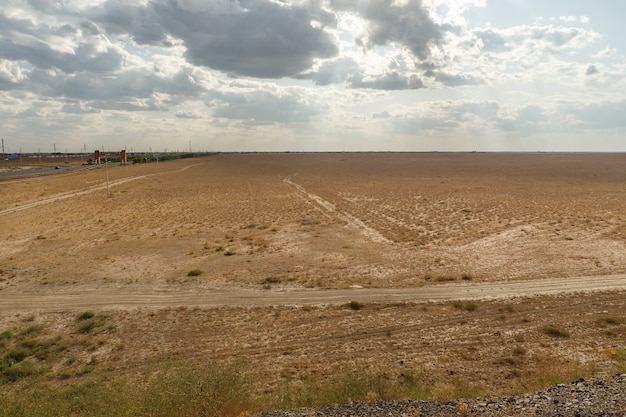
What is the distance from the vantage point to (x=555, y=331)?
12.1 m

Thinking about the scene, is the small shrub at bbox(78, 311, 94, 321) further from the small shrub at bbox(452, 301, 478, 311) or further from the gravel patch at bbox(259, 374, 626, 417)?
the small shrub at bbox(452, 301, 478, 311)

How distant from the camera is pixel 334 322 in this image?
13086 millimetres

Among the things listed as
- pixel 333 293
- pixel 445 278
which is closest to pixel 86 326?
pixel 333 293

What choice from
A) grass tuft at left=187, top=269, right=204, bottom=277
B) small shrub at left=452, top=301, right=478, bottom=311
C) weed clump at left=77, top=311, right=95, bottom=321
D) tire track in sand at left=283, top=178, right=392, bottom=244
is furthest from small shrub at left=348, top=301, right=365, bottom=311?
tire track in sand at left=283, top=178, right=392, bottom=244

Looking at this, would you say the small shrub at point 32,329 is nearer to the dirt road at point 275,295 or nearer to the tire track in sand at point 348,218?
the dirt road at point 275,295

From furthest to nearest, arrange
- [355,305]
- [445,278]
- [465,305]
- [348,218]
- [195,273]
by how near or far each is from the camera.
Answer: [348,218] → [195,273] → [445,278] → [355,305] → [465,305]

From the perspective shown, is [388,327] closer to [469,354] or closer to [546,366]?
[469,354]

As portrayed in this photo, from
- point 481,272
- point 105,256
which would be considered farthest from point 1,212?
point 481,272

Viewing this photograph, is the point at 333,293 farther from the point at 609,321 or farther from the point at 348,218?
the point at 348,218

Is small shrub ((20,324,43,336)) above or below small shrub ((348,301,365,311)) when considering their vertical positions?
below

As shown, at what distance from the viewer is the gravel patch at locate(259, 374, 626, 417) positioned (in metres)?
7.29

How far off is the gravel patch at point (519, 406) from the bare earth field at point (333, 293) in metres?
1.36

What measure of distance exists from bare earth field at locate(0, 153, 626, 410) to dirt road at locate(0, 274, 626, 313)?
0.34 ft

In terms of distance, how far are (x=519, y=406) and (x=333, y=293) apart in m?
8.74
